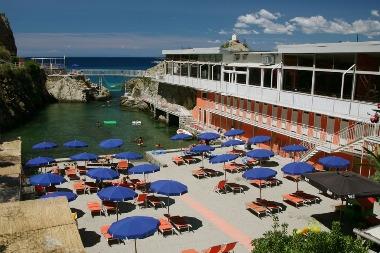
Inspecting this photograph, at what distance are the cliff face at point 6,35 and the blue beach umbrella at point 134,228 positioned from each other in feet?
263

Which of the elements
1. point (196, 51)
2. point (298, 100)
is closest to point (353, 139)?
point (298, 100)

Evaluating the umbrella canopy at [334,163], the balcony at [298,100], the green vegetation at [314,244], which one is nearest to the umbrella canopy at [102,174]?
the umbrella canopy at [334,163]

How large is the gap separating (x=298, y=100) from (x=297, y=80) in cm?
268

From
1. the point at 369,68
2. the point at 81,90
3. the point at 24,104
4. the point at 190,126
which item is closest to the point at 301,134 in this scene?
the point at 369,68

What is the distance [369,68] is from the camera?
26406 millimetres

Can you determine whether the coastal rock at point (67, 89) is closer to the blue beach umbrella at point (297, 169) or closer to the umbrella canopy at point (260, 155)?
the umbrella canopy at point (260, 155)

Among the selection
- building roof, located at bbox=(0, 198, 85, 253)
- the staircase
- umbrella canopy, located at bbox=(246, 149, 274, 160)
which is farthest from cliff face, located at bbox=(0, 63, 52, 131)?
the staircase

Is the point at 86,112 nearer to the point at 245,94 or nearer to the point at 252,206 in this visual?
the point at 245,94

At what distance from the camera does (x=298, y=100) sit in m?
31.1

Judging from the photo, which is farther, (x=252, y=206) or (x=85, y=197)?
(x=85, y=197)

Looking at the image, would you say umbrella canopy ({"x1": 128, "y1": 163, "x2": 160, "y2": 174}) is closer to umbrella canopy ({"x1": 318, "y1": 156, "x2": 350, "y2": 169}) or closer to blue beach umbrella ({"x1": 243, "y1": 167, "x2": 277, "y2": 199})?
blue beach umbrella ({"x1": 243, "y1": 167, "x2": 277, "y2": 199})

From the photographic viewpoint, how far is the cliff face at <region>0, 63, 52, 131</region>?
52.8 metres

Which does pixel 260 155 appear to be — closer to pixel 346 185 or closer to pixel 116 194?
pixel 346 185

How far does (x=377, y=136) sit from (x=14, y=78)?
53.0 meters
